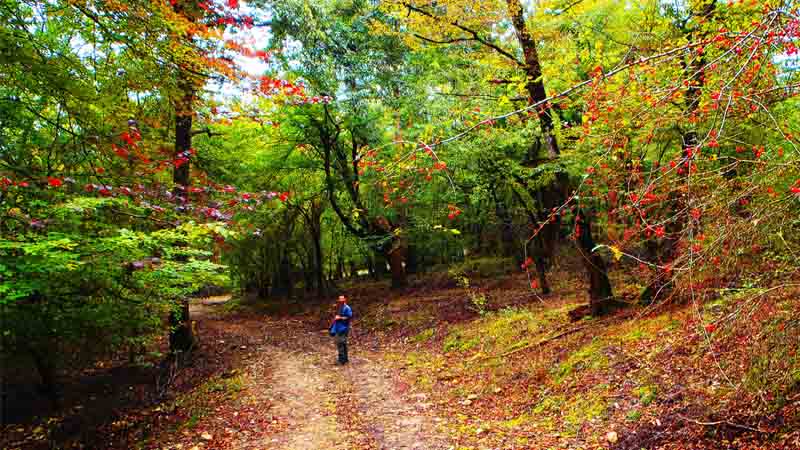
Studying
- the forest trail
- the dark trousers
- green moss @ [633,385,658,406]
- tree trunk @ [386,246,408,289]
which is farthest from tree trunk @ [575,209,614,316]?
tree trunk @ [386,246,408,289]

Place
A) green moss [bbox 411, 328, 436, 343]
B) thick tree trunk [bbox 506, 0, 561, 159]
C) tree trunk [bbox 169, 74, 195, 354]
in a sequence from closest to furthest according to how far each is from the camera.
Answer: thick tree trunk [bbox 506, 0, 561, 159] < tree trunk [bbox 169, 74, 195, 354] < green moss [bbox 411, 328, 436, 343]

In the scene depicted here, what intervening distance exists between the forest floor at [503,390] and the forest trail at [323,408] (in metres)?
0.04

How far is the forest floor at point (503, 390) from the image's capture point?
3861 millimetres

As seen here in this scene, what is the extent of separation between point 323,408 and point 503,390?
3.04 m

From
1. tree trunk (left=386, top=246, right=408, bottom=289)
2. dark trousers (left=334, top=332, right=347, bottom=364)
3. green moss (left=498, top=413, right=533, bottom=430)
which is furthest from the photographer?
tree trunk (left=386, top=246, right=408, bottom=289)

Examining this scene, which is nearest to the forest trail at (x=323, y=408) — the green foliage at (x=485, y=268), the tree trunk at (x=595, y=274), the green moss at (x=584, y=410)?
the green moss at (x=584, y=410)

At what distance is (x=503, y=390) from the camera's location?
7.04 meters

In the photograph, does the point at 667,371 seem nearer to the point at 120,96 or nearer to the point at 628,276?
the point at 628,276

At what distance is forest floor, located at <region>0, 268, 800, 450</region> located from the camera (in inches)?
152

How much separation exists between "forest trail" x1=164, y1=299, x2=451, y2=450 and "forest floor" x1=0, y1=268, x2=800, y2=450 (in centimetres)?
4

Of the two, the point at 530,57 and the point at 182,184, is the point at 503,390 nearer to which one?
the point at 530,57

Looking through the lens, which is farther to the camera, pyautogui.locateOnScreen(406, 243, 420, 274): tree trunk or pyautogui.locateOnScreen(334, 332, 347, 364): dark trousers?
pyautogui.locateOnScreen(406, 243, 420, 274): tree trunk

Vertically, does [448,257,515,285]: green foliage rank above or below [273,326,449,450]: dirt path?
above

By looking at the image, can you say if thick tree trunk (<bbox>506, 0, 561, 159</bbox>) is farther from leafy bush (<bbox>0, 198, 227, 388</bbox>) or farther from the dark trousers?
the dark trousers
